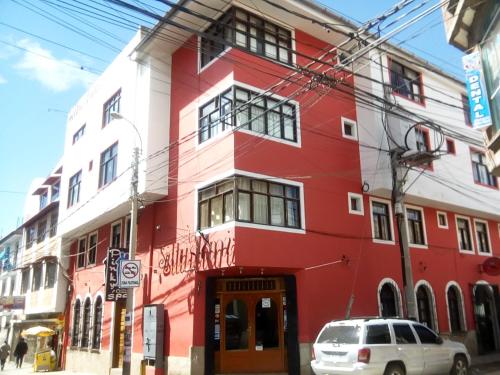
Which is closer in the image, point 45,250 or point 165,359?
point 165,359

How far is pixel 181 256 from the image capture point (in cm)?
1758

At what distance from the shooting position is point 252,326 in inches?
681

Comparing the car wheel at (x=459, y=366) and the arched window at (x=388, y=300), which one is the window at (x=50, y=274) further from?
the car wheel at (x=459, y=366)

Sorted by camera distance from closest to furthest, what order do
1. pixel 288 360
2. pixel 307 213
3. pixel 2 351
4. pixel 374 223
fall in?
1. pixel 288 360
2. pixel 307 213
3. pixel 374 223
4. pixel 2 351

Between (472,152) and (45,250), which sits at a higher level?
(472,152)

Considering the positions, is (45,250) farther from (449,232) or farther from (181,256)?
(449,232)

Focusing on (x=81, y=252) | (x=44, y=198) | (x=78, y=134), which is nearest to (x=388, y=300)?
(x=81, y=252)

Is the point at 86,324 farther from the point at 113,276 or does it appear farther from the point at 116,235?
the point at 113,276

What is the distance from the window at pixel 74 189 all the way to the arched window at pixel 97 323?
19.0 ft

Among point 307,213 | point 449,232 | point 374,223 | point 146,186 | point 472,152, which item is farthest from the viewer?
point 472,152

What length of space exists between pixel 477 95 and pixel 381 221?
11252 mm

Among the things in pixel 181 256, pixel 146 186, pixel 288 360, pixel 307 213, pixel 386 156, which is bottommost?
pixel 288 360

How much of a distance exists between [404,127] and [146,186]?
11.2m

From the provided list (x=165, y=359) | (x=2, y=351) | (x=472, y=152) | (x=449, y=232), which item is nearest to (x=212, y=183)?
(x=165, y=359)
